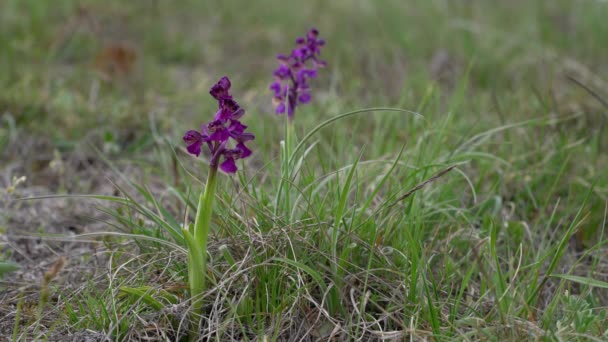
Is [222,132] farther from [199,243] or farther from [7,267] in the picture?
[7,267]

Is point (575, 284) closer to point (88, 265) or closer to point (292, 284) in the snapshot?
point (292, 284)

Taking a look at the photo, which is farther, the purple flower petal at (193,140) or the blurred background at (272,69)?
the blurred background at (272,69)

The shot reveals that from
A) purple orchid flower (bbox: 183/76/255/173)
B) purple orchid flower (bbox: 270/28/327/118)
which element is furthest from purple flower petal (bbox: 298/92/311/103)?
purple orchid flower (bbox: 183/76/255/173)

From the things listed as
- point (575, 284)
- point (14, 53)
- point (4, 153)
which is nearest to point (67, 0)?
point (14, 53)

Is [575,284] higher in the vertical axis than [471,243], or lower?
lower

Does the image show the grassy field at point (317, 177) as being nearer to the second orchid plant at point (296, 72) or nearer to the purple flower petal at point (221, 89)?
the second orchid plant at point (296, 72)

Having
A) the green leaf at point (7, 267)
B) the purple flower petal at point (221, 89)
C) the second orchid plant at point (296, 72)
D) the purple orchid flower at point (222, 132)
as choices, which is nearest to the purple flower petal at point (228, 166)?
the purple orchid flower at point (222, 132)
